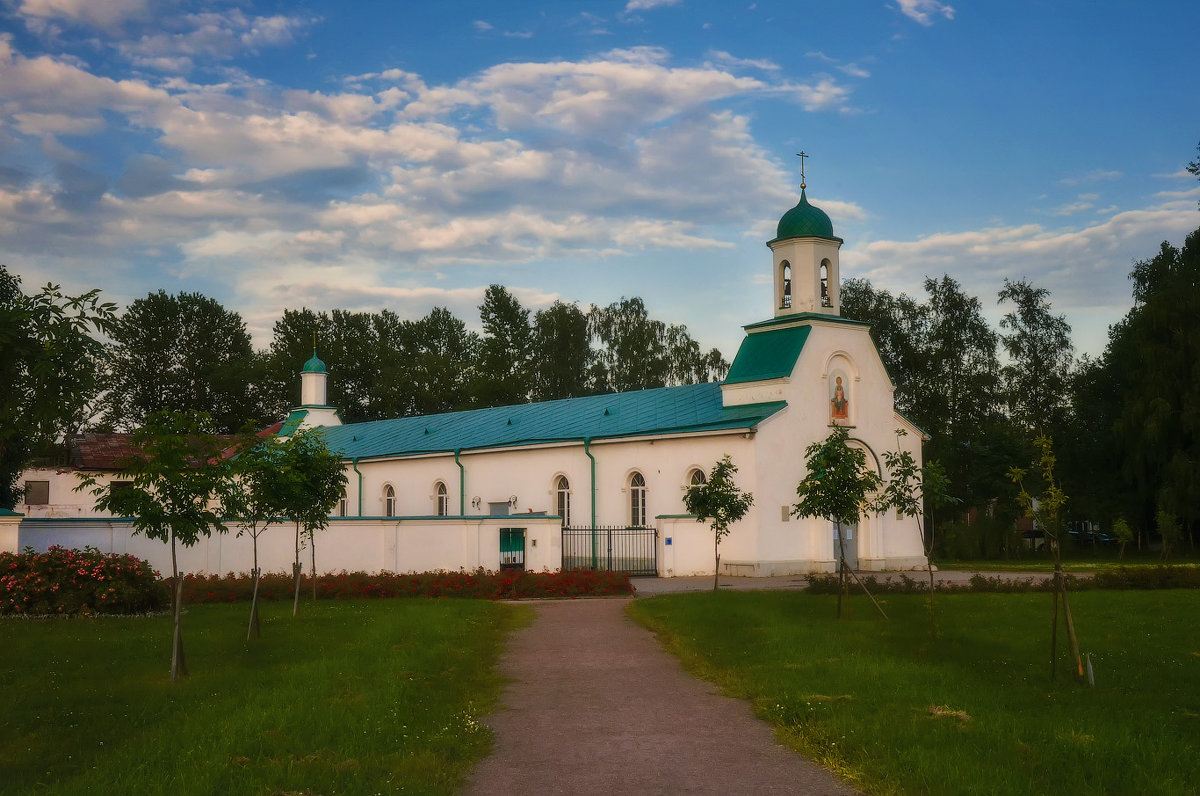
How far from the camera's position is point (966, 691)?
36.0ft

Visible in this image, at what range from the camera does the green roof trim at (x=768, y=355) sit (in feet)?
113

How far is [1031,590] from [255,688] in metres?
18.4

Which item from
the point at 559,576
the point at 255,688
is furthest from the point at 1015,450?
the point at 255,688

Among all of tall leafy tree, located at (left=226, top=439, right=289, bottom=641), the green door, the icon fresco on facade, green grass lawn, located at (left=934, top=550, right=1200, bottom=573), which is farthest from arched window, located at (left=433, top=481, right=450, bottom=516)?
tall leafy tree, located at (left=226, top=439, right=289, bottom=641)

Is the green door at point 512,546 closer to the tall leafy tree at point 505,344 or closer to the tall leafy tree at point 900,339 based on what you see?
the tall leafy tree at point 900,339

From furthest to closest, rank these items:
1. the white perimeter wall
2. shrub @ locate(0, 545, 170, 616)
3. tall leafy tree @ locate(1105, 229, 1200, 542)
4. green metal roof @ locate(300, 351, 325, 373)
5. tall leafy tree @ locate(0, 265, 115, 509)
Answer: green metal roof @ locate(300, 351, 325, 373) → tall leafy tree @ locate(1105, 229, 1200, 542) → the white perimeter wall → shrub @ locate(0, 545, 170, 616) → tall leafy tree @ locate(0, 265, 115, 509)

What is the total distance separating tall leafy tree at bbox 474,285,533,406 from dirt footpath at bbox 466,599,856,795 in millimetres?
58458

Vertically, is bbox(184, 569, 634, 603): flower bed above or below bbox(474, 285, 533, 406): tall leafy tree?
below

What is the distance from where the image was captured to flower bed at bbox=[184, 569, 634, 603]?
24.3 meters

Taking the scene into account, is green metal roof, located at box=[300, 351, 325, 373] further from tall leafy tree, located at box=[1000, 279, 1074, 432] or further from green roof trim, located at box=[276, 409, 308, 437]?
tall leafy tree, located at box=[1000, 279, 1074, 432]

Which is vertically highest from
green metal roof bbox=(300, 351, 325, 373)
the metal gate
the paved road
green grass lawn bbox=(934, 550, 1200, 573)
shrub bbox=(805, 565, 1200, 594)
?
green metal roof bbox=(300, 351, 325, 373)

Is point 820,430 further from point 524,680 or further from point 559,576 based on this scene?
point 524,680

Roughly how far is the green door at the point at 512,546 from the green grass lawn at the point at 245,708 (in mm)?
12938

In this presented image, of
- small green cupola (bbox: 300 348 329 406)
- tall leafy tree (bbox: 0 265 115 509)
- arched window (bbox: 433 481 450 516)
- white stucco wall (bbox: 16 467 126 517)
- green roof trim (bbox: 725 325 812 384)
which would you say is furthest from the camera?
small green cupola (bbox: 300 348 329 406)
